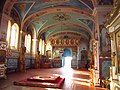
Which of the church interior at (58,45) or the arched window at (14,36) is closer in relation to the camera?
the church interior at (58,45)

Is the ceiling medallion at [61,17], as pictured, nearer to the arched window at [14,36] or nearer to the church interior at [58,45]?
the church interior at [58,45]

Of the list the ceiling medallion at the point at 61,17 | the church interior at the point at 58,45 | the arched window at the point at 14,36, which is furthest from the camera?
the ceiling medallion at the point at 61,17

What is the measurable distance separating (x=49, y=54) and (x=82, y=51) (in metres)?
5.88

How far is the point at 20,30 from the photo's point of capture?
39.7 feet

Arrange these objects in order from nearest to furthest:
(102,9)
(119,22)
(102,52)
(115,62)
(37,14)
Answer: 1. (119,22)
2. (115,62)
3. (102,52)
4. (102,9)
5. (37,14)

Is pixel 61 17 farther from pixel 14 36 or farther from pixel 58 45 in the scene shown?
pixel 58 45

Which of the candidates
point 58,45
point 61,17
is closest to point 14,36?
point 61,17

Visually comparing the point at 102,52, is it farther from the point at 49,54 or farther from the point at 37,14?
the point at 49,54

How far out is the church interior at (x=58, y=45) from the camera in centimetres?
490

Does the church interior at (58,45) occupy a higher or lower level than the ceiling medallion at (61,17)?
lower

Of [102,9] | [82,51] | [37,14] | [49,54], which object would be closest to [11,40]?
[37,14]

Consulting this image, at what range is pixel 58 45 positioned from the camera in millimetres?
22453

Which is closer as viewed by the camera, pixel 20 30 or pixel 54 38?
pixel 20 30

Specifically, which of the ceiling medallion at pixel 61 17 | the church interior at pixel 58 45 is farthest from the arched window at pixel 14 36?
the ceiling medallion at pixel 61 17
